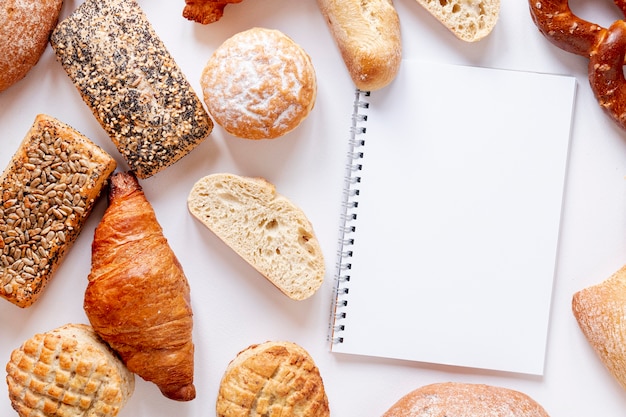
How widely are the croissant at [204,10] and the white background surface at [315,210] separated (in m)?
0.06

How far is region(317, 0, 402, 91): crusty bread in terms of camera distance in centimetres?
176

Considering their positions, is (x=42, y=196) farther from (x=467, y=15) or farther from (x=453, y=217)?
(x=467, y=15)

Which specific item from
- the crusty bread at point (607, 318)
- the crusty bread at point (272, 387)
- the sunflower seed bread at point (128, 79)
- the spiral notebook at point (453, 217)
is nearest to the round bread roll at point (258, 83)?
the sunflower seed bread at point (128, 79)

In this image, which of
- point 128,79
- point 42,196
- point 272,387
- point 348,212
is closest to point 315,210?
point 348,212

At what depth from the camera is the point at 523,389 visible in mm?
1917

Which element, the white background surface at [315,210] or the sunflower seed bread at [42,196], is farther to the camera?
the white background surface at [315,210]

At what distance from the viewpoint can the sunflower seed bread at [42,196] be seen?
1.78 m

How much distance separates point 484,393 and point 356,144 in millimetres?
681

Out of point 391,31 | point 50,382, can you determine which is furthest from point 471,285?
point 50,382

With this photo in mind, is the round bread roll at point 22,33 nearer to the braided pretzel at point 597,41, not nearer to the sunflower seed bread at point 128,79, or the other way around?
the sunflower seed bread at point 128,79

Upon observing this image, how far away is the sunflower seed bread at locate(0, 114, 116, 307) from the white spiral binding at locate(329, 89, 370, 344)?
0.58 meters

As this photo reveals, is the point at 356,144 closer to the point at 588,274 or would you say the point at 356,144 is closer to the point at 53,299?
the point at 588,274

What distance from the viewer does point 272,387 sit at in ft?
5.79

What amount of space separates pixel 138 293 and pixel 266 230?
341 mm
